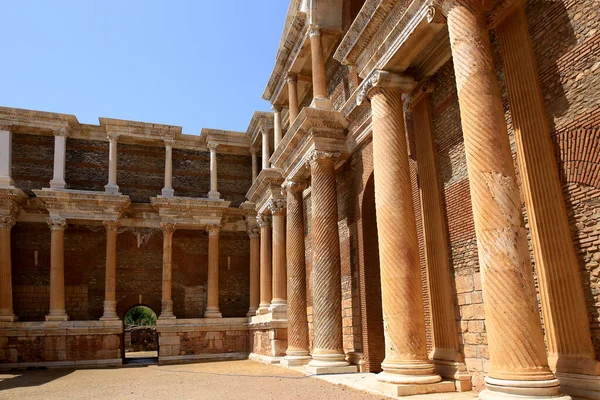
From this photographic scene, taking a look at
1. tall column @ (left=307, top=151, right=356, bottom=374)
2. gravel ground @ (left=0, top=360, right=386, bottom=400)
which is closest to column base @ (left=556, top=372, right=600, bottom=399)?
gravel ground @ (left=0, top=360, right=386, bottom=400)

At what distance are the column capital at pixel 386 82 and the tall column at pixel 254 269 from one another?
50.1 feet

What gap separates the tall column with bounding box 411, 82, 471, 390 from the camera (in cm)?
891

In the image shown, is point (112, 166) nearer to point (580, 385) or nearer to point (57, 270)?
point (57, 270)

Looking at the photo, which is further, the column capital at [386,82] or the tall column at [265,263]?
the tall column at [265,263]

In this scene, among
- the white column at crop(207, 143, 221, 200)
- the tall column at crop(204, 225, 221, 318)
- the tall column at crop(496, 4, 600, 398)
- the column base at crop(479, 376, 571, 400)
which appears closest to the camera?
the column base at crop(479, 376, 571, 400)

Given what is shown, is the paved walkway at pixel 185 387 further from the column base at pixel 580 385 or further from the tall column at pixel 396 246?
the column base at pixel 580 385

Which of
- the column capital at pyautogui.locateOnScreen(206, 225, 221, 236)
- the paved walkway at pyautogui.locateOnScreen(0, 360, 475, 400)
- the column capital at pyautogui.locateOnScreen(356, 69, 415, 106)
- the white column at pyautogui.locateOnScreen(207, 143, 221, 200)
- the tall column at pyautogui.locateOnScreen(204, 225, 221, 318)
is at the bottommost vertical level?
the paved walkway at pyautogui.locateOnScreen(0, 360, 475, 400)

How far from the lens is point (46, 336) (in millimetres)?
20469

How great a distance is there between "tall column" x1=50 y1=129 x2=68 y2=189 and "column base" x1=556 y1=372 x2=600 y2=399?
71.0 ft

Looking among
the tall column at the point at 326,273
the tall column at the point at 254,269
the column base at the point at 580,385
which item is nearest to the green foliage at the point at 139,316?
the tall column at the point at 254,269

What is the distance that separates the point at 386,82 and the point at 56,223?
1747 centimetres

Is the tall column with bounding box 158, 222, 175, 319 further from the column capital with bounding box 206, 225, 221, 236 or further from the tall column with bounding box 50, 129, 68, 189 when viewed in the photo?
the tall column with bounding box 50, 129, 68, 189

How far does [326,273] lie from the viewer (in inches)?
519

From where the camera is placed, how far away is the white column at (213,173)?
81.2 feet
